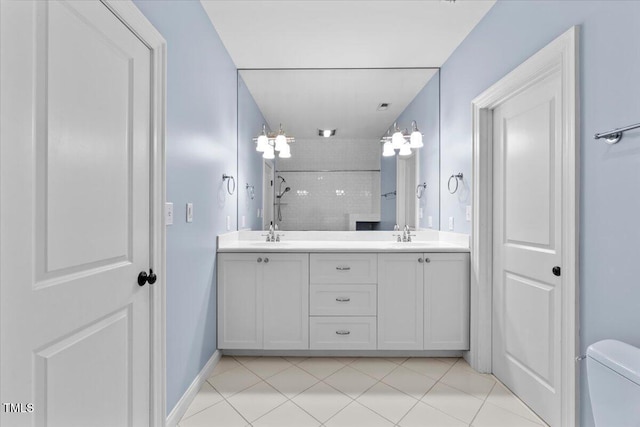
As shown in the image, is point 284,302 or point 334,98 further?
point 334,98

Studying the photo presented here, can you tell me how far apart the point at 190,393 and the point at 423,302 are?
1.61 metres

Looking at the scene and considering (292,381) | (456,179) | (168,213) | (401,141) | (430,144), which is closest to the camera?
(168,213)

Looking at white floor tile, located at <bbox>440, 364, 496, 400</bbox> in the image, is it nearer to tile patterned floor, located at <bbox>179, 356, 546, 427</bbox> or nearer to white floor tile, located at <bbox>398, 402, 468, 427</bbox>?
tile patterned floor, located at <bbox>179, 356, 546, 427</bbox>

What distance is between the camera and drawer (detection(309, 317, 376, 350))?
8.01 feet

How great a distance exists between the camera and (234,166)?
107 inches

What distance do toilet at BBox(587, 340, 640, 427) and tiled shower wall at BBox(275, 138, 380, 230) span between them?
188cm

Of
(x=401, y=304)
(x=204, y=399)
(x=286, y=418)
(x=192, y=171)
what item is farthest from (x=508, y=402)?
(x=192, y=171)

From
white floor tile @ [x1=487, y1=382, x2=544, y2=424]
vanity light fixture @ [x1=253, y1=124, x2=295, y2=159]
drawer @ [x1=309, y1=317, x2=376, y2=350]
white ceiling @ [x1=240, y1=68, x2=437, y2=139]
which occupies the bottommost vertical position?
white floor tile @ [x1=487, y1=382, x2=544, y2=424]

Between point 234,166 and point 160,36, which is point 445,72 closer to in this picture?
point 234,166

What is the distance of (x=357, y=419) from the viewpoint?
5.74 feet

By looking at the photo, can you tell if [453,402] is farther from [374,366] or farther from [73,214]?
[73,214]

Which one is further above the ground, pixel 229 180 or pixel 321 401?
pixel 229 180

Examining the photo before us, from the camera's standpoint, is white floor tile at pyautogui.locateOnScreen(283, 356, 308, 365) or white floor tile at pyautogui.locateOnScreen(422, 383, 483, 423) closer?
white floor tile at pyautogui.locateOnScreen(422, 383, 483, 423)

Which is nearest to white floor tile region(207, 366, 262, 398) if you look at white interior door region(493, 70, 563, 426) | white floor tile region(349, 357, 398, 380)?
white floor tile region(349, 357, 398, 380)
